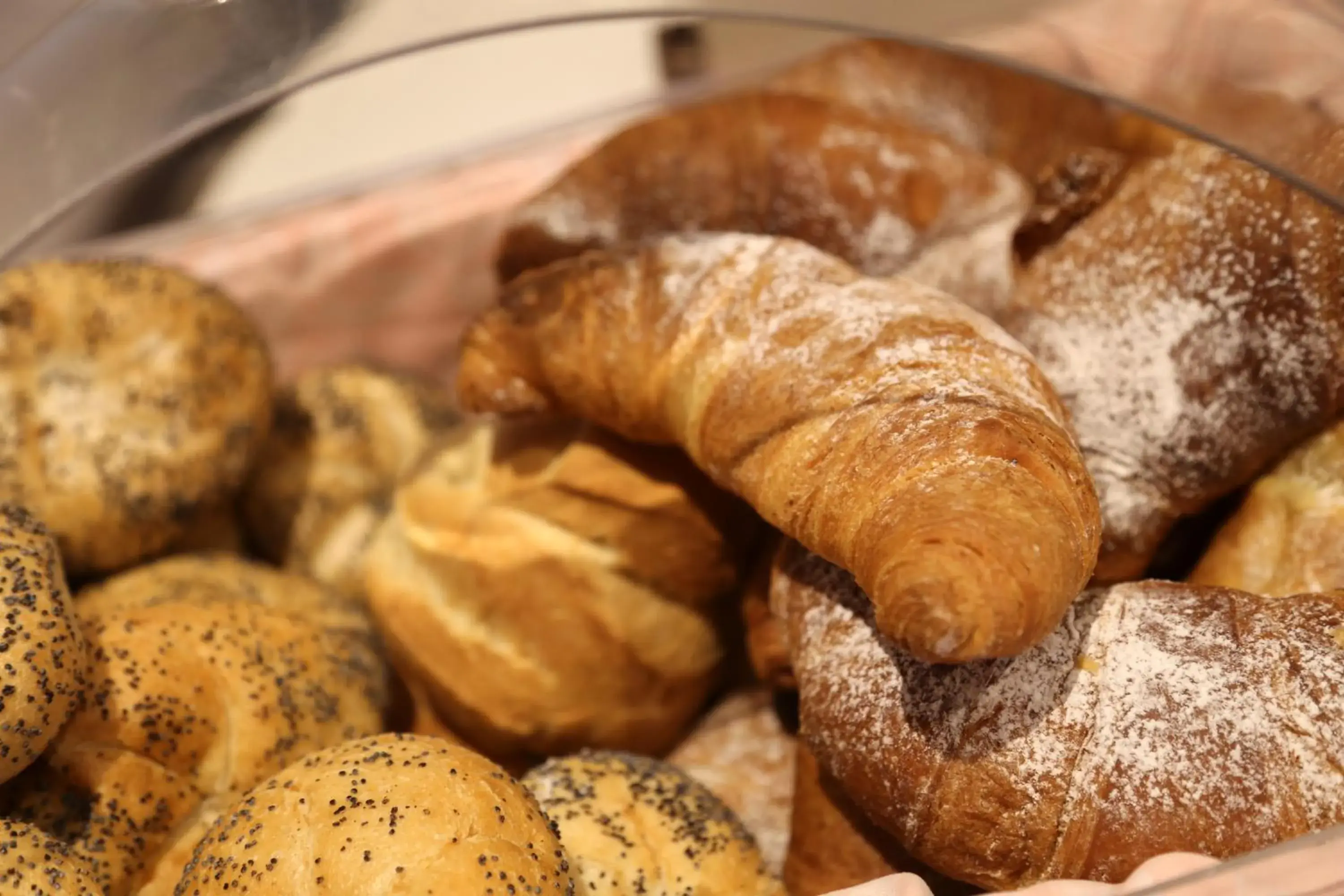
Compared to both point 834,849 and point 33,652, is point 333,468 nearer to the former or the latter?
point 33,652

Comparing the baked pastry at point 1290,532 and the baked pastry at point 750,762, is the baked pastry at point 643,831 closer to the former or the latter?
the baked pastry at point 750,762

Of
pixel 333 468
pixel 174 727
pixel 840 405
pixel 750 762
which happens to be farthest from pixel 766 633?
pixel 333 468

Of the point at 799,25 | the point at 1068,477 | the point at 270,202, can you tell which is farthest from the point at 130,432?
the point at 1068,477

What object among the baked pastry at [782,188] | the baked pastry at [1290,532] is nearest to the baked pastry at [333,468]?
the baked pastry at [782,188]

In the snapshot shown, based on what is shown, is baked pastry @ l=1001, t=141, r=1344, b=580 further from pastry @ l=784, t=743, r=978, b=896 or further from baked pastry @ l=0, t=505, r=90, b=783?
baked pastry @ l=0, t=505, r=90, b=783

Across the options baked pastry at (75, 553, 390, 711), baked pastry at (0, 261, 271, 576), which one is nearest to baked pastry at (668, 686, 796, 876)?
baked pastry at (75, 553, 390, 711)
